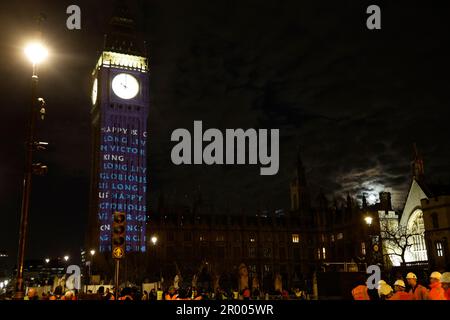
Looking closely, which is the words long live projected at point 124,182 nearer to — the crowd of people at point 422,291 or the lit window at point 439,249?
the lit window at point 439,249

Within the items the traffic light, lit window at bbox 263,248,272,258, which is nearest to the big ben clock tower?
lit window at bbox 263,248,272,258

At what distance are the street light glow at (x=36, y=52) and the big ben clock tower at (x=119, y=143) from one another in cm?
7860

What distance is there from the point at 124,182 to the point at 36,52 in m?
85.2

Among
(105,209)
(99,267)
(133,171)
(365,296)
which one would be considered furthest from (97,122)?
(365,296)

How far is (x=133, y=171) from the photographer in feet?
321

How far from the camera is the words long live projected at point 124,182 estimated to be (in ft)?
301

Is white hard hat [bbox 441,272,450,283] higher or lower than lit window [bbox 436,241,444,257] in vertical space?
lower

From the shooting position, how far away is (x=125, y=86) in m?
104

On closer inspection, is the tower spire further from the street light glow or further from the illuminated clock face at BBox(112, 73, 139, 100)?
the street light glow

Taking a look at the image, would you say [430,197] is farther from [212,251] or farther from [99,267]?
[99,267]

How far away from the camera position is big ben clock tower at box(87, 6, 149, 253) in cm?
9256

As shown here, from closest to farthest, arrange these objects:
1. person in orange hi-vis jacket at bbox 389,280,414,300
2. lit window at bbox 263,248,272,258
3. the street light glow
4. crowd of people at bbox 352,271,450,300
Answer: person in orange hi-vis jacket at bbox 389,280,414,300
crowd of people at bbox 352,271,450,300
the street light glow
lit window at bbox 263,248,272,258

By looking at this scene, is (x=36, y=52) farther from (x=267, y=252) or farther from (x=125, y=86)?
(x=267, y=252)
